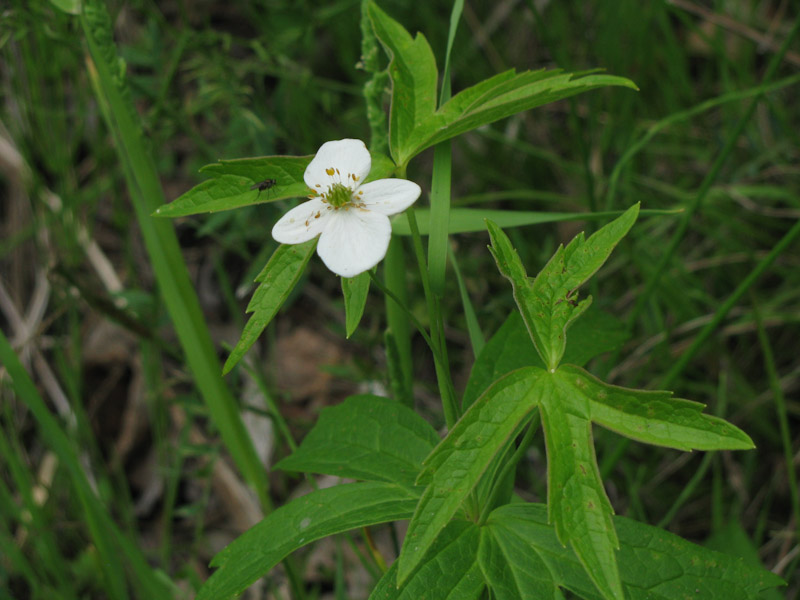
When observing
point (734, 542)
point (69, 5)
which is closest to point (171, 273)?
point (69, 5)

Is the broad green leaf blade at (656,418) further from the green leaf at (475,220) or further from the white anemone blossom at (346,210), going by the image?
the green leaf at (475,220)

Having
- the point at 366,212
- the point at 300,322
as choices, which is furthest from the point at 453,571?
the point at 300,322

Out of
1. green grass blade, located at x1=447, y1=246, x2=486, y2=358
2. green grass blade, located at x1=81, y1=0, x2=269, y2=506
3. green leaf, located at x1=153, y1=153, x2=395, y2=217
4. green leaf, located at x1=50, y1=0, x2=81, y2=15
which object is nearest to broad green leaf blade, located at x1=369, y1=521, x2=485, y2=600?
green grass blade, located at x1=447, y1=246, x2=486, y2=358

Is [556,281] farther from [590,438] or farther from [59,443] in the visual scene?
[59,443]

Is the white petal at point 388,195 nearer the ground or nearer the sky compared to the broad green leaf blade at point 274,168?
nearer the ground

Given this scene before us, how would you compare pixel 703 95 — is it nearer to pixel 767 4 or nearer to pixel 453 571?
pixel 767 4

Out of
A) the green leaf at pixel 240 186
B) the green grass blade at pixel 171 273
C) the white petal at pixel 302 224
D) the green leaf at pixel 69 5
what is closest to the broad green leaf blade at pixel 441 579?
the white petal at pixel 302 224
